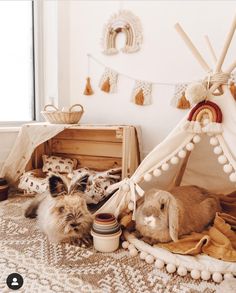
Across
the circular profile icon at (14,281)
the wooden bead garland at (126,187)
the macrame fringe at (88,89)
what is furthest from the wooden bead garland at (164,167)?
the macrame fringe at (88,89)

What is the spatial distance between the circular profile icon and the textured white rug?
0.02m

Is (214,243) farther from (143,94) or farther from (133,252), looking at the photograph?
(143,94)

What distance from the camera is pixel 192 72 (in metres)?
2.23

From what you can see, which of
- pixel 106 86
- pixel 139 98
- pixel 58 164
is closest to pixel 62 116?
pixel 58 164

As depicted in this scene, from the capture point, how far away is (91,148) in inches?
97.3

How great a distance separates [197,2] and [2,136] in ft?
6.55

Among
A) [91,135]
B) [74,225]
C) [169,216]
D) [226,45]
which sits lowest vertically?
[74,225]

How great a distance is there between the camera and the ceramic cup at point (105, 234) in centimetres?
141

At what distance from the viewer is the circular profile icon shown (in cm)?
110

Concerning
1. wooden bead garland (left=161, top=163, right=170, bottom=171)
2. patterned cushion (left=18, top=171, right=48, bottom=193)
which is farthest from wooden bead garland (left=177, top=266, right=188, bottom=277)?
patterned cushion (left=18, top=171, right=48, bottom=193)

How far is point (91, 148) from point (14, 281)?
1.47 metres

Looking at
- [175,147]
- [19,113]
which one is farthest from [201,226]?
[19,113]

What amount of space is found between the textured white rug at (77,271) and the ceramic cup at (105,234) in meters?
0.04

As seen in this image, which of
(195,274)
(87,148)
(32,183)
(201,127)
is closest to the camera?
(195,274)
